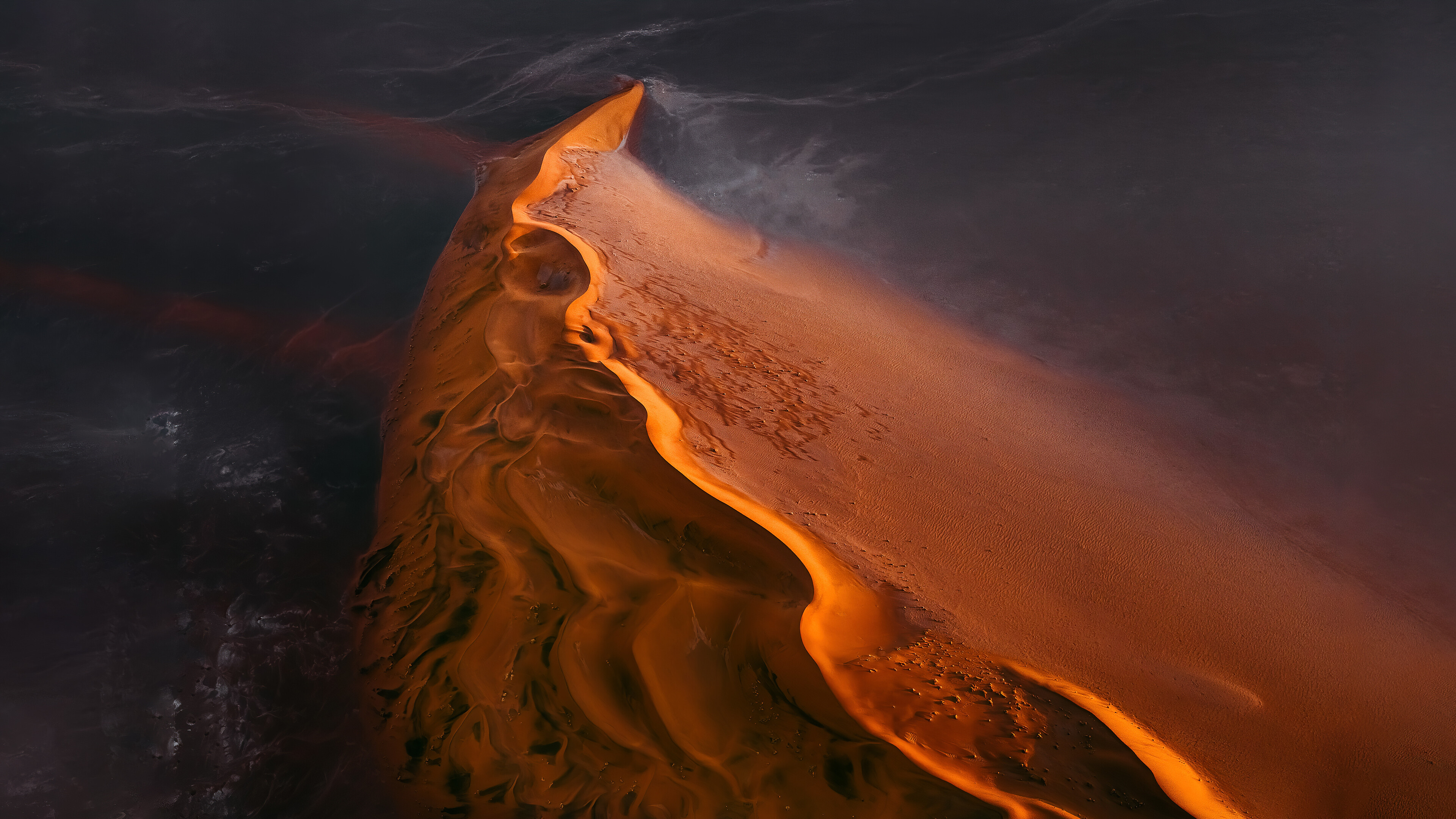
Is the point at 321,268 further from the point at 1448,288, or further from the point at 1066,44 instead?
the point at 1448,288

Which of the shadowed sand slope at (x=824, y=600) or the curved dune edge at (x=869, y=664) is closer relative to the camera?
the curved dune edge at (x=869, y=664)

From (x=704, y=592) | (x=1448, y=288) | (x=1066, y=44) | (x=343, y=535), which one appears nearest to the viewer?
(x=704, y=592)

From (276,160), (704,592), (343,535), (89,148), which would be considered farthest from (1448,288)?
(89,148)

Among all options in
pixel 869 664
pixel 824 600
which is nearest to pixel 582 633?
pixel 824 600

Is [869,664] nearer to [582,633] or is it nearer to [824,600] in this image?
[824,600]

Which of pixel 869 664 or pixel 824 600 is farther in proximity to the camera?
pixel 824 600
